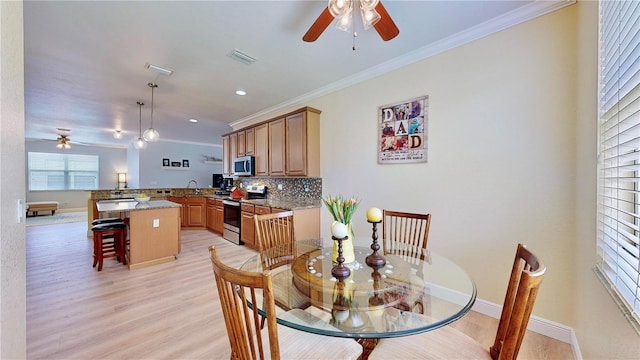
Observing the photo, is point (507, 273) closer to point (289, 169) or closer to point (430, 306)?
point (430, 306)

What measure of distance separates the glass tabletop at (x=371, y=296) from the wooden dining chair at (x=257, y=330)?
0.41ft

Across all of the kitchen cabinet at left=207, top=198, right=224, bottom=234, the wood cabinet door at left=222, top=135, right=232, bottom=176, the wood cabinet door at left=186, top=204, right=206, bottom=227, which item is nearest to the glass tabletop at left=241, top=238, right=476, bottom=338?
the kitchen cabinet at left=207, top=198, right=224, bottom=234

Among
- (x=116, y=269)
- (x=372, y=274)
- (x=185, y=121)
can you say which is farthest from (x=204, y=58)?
(x=185, y=121)

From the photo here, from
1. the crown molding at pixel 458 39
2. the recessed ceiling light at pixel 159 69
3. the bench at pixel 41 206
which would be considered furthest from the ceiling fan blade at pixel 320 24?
the bench at pixel 41 206

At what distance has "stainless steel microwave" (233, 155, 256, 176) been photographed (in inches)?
181

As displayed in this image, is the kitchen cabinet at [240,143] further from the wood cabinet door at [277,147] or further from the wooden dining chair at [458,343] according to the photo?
the wooden dining chair at [458,343]

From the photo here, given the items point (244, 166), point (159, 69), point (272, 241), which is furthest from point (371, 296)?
point (244, 166)

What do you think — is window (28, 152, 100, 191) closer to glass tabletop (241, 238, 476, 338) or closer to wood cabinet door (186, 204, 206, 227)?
wood cabinet door (186, 204, 206, 227)

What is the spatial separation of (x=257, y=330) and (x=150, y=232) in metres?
3.42

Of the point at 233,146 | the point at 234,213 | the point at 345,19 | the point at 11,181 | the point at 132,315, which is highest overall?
the point at 345,19

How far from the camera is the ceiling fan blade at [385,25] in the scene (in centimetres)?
150

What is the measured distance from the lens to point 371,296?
1231mm

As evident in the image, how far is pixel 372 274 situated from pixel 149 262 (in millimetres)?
3384

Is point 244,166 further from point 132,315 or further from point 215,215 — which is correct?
point 132,315
